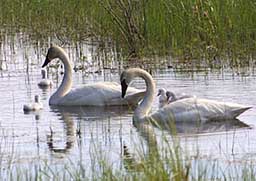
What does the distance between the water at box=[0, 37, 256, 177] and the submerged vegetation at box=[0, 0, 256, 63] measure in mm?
814

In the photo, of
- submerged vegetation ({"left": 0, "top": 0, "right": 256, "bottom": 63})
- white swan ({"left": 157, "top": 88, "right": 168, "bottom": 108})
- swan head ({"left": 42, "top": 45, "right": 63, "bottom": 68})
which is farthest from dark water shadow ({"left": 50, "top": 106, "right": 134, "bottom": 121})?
submerged vegetation ({"left": 0, "top": 0, "right": 256, "bottom": 63})

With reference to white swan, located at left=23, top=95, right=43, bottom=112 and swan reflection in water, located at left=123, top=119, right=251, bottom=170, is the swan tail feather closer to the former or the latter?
swan reflection in water, located at left=123, top=119, right=251, bottom=170

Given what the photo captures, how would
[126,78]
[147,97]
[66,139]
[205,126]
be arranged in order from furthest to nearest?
[126,78] → [147,97] → [205,126] → [66,139]

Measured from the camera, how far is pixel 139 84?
15.1 m

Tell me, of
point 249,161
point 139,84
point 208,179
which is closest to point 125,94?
point 139,84

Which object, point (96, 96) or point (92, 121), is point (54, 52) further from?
point (92, 121)

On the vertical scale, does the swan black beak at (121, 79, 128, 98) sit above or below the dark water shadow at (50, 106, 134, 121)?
above

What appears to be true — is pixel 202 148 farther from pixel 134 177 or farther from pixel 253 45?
pixel 253 45

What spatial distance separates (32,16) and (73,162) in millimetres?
13602

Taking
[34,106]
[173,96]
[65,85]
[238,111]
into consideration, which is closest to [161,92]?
[173,96]

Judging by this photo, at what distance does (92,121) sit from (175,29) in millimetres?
6200

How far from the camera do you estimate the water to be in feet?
31.6

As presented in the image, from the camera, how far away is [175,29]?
18.1 meters

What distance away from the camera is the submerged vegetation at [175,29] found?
16.8 metres
